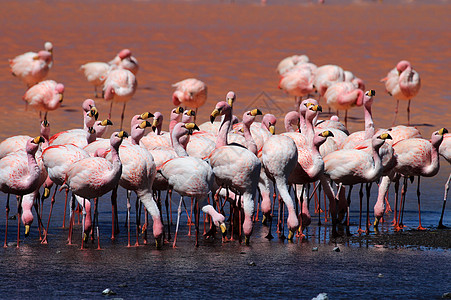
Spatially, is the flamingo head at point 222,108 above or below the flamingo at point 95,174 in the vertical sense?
above

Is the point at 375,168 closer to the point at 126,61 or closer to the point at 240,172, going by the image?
the point at 240,172

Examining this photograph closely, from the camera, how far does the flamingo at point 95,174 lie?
29.2 ft

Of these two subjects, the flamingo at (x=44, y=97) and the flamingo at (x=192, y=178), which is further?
the flamingo at (x=44, y=97)

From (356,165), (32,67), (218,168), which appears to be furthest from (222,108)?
(32,67)

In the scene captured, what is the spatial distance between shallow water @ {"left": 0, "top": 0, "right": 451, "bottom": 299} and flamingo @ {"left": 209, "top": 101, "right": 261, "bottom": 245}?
1.36 ft

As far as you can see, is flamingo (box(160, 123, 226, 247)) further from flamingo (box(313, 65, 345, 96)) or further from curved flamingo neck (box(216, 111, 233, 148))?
flamingo (box(313, 65, 345, 96))

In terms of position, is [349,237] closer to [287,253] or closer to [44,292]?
[287,253]

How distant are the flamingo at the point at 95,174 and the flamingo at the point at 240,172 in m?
1.25

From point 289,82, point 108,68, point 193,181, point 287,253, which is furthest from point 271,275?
point 108,68

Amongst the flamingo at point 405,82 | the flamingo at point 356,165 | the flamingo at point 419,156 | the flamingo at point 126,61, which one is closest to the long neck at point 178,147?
the flamingo at point 356,165

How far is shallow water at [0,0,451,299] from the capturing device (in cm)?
746

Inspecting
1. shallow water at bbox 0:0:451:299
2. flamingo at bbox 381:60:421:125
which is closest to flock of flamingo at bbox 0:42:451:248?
shallow water at bbox 0:0:451:299

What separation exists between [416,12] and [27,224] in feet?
114

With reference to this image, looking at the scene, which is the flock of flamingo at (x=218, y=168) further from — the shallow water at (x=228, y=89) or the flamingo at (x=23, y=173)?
the shallow water at (x=228, y=89)
